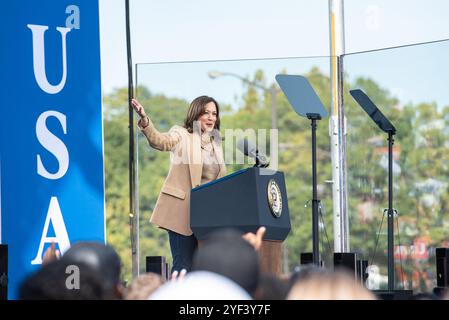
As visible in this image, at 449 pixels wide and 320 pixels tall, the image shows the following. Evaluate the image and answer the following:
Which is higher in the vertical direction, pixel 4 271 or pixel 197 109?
pixel 197 109

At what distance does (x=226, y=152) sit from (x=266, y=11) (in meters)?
13.1

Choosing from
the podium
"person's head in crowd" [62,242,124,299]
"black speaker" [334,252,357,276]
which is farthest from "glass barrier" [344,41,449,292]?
"person's head in crowd" [62,242,124,299]

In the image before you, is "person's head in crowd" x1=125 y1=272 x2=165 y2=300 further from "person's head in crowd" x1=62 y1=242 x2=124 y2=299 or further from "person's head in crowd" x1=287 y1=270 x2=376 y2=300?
"person's head in crowd" x1=287 y1=270 x2=376 y2=300

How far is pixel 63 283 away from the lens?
9.20 ft

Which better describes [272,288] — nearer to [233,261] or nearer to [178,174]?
[233,261]

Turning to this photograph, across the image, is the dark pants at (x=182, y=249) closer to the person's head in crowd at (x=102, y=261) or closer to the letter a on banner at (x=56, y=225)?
the letter a on banner at (x=56, y=225)

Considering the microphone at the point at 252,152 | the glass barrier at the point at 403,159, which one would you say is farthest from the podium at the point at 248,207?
the glass barrier at the point at 403,159

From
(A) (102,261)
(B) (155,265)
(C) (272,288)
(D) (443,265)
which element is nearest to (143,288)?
(A) (102,261)

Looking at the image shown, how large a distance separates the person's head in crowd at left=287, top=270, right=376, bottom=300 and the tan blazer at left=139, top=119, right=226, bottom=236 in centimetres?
422

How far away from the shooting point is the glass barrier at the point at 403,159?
785 cm

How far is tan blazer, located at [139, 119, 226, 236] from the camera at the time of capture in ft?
22.9

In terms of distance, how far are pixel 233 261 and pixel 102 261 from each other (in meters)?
0.41
